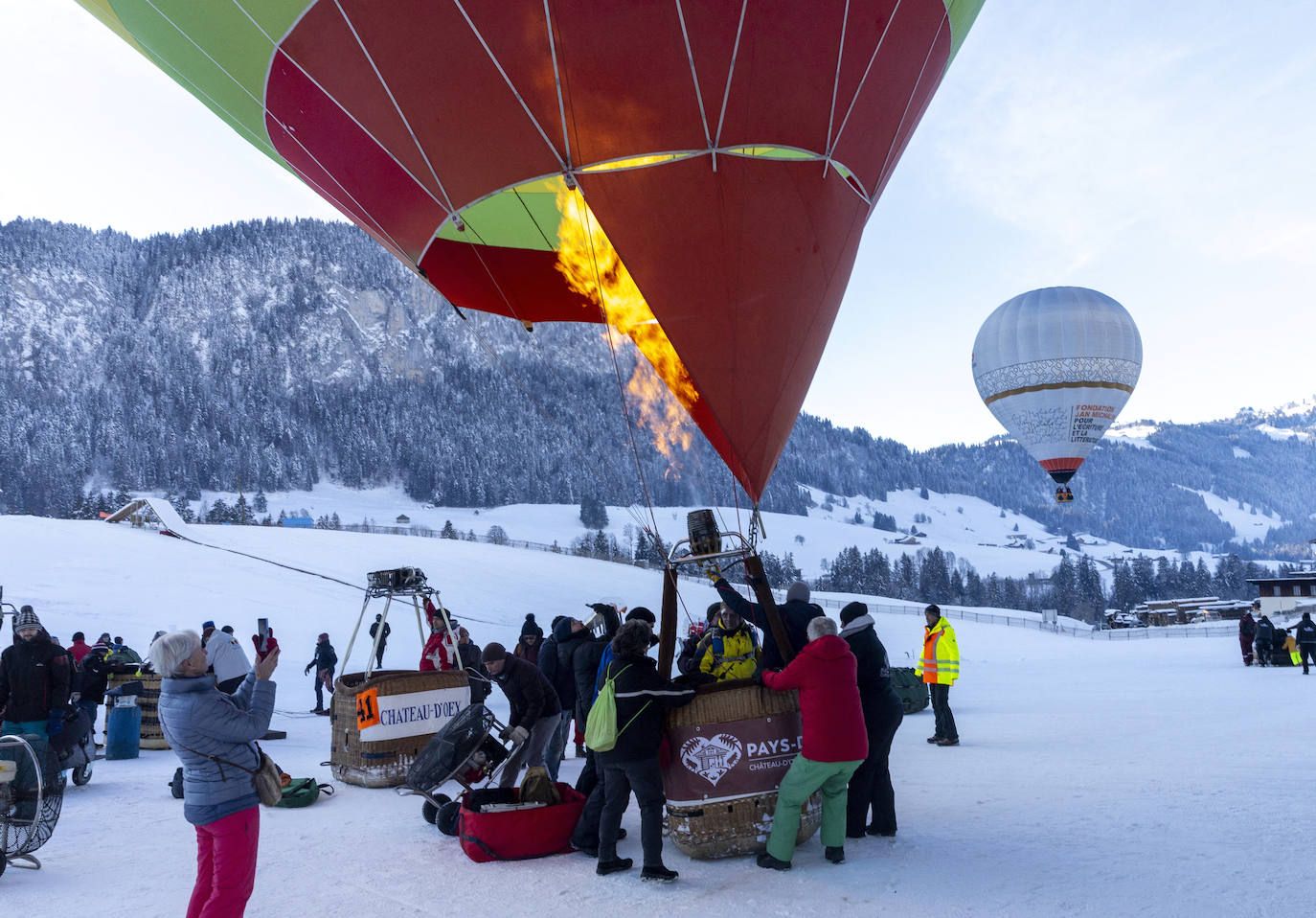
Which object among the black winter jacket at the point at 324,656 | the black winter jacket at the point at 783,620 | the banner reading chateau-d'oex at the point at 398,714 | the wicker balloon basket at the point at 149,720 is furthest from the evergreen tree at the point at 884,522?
the black winter jacket at the point at 783,620

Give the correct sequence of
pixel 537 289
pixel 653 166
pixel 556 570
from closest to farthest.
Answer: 1. pixel 653 166
2. pixel 537 289
3. pixel 556 570

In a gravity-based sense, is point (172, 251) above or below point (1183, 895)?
above

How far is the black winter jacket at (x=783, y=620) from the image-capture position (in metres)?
5.61

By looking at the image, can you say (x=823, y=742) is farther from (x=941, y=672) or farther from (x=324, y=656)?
(x=324, y=656)

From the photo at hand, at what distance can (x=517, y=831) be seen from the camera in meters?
5.43

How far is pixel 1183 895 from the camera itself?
14.0 feet

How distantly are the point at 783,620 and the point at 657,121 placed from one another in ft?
10.8

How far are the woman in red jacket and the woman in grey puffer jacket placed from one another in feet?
8.71

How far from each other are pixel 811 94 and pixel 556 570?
1467 inches

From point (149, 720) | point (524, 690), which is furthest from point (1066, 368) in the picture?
point (149, 720)

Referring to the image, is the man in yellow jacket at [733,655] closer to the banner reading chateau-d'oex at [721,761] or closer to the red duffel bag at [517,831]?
the banner reading chateau-d'oex at [721,761]

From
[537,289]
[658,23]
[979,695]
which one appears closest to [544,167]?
[658,23]

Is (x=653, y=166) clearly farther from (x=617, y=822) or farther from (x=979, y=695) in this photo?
(x=979, y=695)

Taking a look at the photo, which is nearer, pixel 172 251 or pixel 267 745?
pixel 267 745
